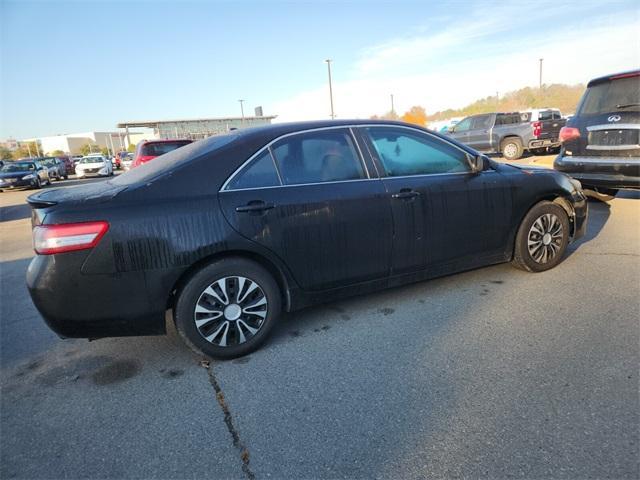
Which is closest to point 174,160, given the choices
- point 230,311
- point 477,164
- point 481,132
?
point 230,311

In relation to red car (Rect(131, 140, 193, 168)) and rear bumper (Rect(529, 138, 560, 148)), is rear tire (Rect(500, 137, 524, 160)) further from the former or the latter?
red car (Rect(131, 140, 193, 168))

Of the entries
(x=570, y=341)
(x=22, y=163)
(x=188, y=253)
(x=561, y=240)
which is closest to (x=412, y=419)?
(x=570, y=341)

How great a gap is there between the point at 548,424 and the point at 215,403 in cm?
183

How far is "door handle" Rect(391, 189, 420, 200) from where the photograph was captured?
11.1 ft

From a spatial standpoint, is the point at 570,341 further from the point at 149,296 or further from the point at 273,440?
the point at 149,296

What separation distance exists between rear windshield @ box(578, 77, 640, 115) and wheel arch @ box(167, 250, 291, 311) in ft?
18.5

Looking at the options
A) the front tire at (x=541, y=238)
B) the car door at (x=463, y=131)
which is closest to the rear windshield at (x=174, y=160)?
the front tire at (x=541, y=238)

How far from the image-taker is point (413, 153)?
362 cm

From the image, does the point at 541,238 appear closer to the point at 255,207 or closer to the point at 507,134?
the point at 255,207

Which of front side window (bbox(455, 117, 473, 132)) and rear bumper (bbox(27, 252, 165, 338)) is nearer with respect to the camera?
rear bumper (bbox(27, 252, 165, 338))

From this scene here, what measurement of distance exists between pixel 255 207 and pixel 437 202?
1.58 m

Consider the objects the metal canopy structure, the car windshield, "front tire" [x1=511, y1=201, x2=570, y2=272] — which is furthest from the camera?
the metal canopy structure

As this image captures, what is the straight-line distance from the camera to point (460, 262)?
379 cm

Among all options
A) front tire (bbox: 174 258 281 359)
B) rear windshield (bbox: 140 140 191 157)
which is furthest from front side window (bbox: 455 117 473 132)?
front tire (bbox: 174 258 281 359)
